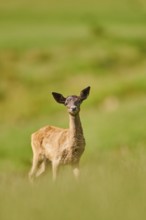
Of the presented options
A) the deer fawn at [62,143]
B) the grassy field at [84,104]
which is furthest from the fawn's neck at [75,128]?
the grassy field at [84,104]

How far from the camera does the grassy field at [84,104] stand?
305 inches

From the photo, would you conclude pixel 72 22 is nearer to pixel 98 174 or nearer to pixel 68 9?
pixel 68 9

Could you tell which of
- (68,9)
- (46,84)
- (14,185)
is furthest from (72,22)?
(14,185)

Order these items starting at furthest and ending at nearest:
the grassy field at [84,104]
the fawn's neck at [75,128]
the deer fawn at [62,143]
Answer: the fawn's neck at [75,128] → the deer fawn at [62,143] → the grassy field at [84,104]

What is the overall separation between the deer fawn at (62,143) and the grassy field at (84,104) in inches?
12.8

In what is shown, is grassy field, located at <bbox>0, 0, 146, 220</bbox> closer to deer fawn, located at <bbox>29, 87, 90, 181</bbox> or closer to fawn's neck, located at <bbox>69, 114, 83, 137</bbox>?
deer fawn, located at <bbox>29, 87, 90, 181</bbox>

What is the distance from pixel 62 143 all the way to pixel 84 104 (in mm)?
19464

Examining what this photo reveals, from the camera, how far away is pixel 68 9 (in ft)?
198

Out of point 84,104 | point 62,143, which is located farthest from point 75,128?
point 84,104

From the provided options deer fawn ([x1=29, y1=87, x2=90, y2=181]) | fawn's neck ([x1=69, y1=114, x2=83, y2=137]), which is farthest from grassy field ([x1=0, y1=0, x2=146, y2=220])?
fawn's neck ([x1=69, y1=114, x2=83, y2=137])

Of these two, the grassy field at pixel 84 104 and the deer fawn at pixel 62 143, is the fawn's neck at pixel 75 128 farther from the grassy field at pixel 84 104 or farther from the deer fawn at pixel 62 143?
the grassy field at pixel 84 104

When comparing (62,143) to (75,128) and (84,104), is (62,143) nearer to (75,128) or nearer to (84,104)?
(75,128)

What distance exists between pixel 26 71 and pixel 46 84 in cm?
455

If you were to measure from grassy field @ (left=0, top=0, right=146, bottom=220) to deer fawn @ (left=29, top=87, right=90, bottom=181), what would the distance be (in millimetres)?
325
